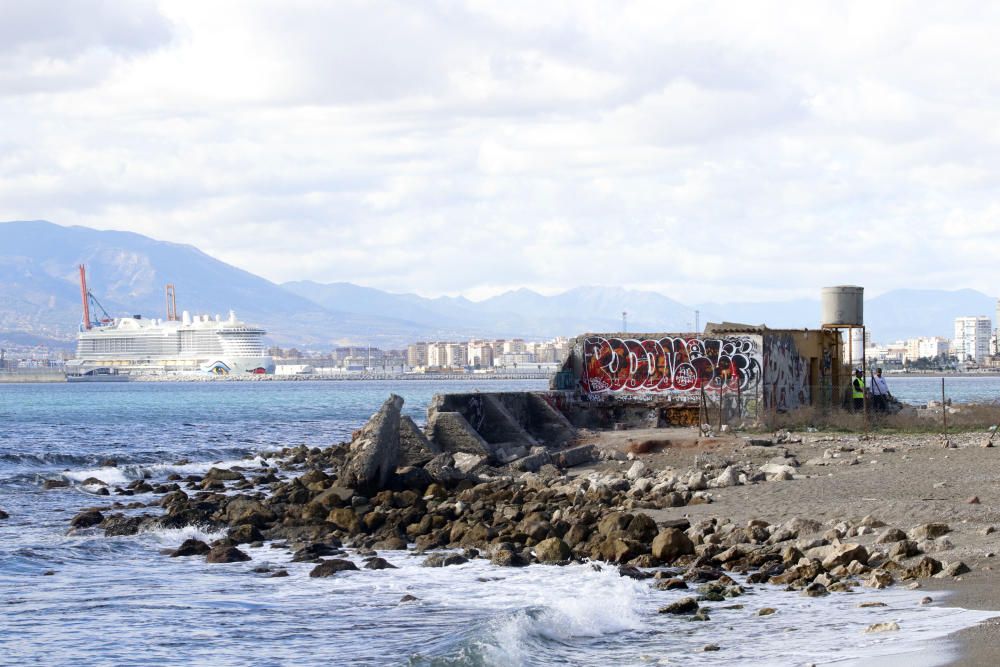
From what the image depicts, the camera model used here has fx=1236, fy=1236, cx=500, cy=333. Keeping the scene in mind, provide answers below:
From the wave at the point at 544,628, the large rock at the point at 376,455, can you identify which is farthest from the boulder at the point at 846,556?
the large rock at the point at 376,455

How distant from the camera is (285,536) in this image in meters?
17.0

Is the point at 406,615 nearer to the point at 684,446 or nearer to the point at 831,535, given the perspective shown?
the point at 831,535

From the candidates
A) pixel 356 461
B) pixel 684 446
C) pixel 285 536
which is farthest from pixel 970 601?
pixel 684 446

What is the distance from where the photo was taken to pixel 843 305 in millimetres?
33375

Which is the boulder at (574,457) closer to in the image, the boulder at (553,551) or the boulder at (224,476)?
the boulder at (224,476)

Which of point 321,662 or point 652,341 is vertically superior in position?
point 652,341

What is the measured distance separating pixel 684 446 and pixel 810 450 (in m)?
3.35

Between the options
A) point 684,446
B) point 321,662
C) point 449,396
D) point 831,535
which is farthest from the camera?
point 449,396

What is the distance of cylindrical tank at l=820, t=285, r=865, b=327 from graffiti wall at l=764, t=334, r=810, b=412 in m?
1.39

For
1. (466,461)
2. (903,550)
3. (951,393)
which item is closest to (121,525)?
(466,461)

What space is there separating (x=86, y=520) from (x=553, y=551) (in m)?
8.07

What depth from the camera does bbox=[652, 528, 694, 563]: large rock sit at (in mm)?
13375

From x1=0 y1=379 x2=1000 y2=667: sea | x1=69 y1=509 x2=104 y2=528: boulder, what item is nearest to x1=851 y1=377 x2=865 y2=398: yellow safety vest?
x1=0 y1=379 x2=1000 y2=667: sea

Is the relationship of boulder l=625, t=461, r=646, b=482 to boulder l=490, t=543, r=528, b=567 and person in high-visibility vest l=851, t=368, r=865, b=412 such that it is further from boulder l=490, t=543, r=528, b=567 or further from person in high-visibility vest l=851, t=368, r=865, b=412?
person in high-visibility vest l=851, t=368, r=865, b=412
